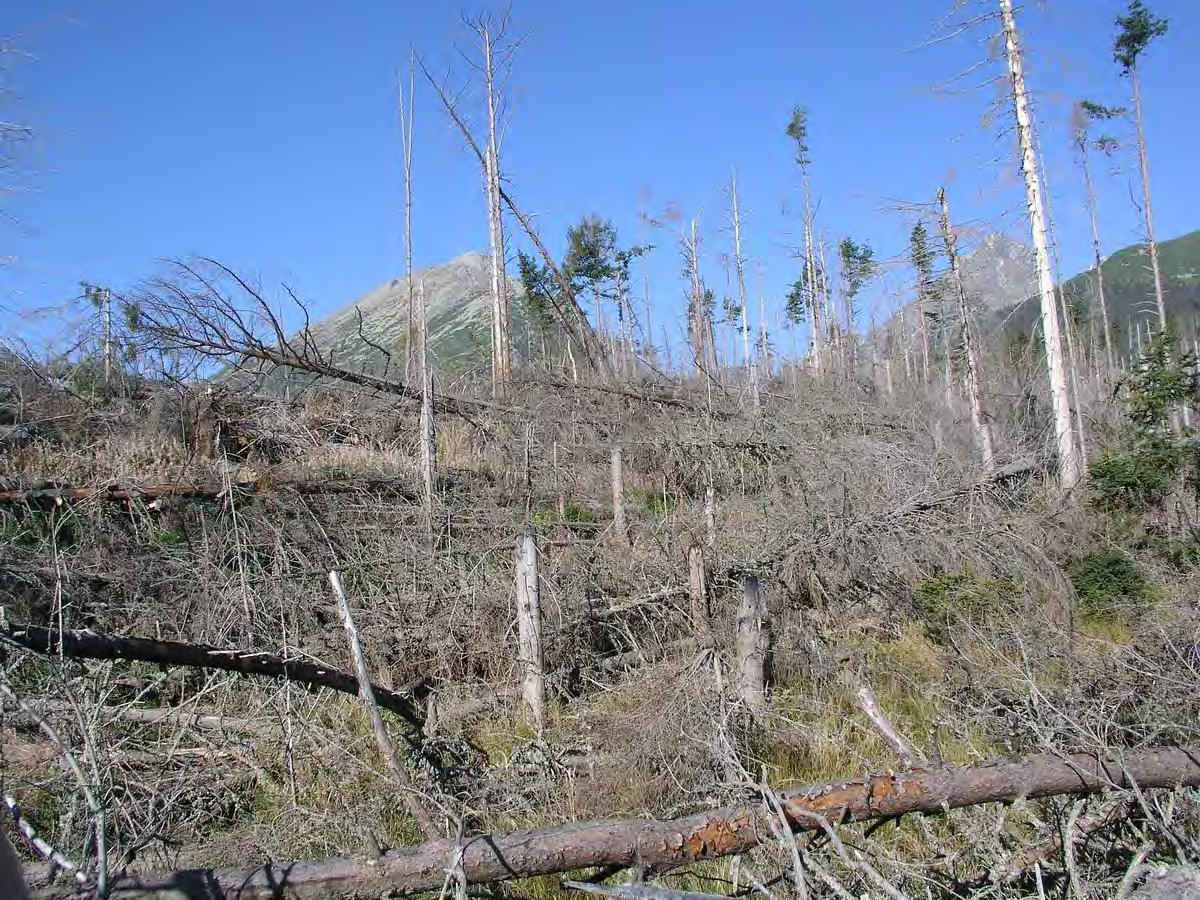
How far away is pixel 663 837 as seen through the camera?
2.88 m

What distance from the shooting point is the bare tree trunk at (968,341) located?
14195mm

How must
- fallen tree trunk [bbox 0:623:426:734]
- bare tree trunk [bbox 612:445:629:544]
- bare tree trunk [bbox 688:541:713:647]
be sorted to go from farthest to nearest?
bare tree trunk [bbox 612:445:629:544], bare tree trunk [bbox 688:541:713:647], fallen tree trunk [bbox 0:623:426:734]

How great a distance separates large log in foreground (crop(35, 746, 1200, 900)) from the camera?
254cm

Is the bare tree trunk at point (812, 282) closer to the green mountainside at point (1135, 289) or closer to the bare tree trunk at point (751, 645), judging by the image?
the green mountainside at point (1135, 289)

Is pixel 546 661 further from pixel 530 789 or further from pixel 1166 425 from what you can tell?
pixel 1166 425

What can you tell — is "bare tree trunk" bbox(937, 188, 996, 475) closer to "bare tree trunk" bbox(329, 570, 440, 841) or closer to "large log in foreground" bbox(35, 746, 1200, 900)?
"large log in foreground" bbox(35, 746, 1200, 900)

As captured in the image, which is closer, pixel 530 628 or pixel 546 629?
pixel 530 628

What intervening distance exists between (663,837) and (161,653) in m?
1.74

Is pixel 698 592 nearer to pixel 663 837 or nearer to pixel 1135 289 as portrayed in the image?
pixel 663 837

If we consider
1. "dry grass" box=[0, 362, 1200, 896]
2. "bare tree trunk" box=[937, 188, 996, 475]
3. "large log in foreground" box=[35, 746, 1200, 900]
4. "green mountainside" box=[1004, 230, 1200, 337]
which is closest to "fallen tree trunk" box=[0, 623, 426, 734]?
"dry grass" box=[0, 362, 1200, 896]

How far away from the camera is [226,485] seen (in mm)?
7902

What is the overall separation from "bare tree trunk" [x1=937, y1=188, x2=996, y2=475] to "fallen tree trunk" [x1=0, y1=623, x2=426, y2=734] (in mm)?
12065

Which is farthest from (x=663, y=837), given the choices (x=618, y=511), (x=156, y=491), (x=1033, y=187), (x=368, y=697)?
(x=1033, y=187)

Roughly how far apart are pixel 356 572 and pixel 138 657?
557 cm
